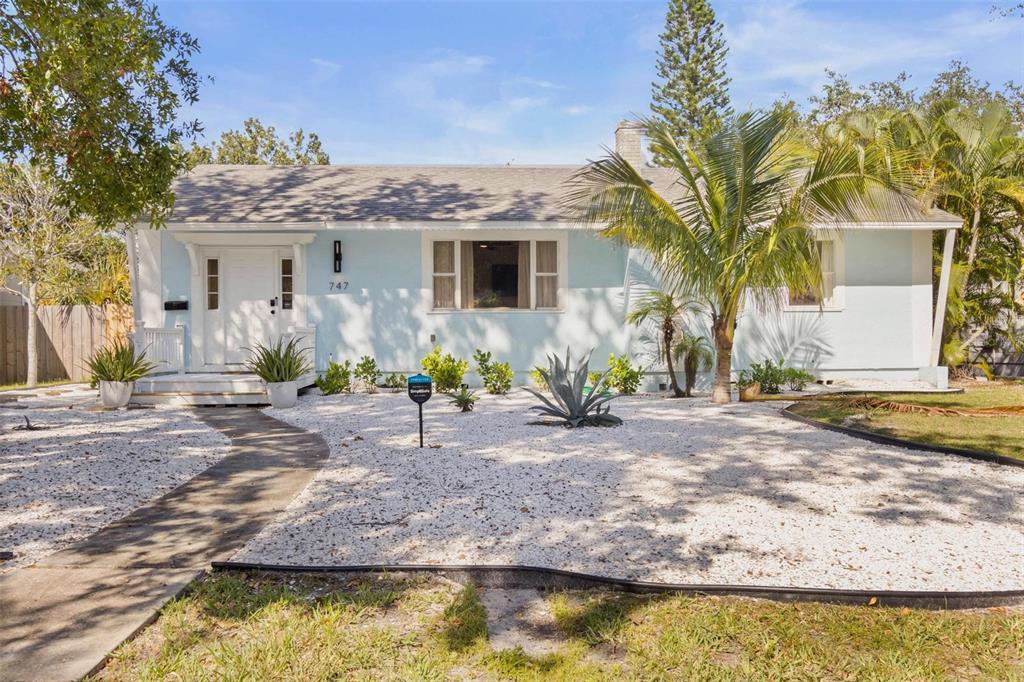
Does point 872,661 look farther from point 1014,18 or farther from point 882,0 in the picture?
point 882,0

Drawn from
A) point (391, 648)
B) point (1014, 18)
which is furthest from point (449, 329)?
point (1014, 18)

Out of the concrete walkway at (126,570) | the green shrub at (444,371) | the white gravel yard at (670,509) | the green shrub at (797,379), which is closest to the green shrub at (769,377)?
the green shrub at (797,379)

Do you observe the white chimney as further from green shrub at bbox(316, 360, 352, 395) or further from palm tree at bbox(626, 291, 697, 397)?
green shrub at bbox(316, 360, 352, 395)

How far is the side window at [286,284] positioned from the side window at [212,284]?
1.12 m

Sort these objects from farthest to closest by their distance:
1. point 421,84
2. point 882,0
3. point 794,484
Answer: point 421,84 < point 882,0 < point 794,484

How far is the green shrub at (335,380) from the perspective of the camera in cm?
1091

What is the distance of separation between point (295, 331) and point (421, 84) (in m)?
11.3

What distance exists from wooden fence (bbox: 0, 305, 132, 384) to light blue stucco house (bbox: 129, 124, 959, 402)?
3477mm

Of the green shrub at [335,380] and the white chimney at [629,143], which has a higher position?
the white chimney at [629,143]

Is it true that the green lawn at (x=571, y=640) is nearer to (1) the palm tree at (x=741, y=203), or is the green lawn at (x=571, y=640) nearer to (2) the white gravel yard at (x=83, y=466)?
(2) the white gravel yard at (x=83, y=466)

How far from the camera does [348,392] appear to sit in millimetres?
11125

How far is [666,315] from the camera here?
10656 mm

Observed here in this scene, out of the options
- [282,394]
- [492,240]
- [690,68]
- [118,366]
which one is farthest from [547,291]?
[690,68]

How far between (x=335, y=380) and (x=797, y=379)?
7.97 metres
